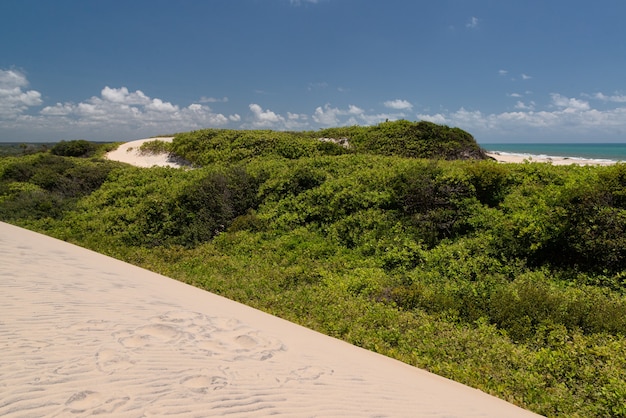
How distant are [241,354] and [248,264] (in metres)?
7.06

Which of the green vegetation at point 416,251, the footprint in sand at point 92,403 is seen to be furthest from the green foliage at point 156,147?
the footprint in sand at point 92,403

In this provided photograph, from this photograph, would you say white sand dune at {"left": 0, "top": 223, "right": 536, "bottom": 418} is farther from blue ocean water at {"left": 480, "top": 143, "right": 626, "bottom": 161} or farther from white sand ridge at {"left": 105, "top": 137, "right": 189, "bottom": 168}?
blue ocean water at {"left": 480, "top": 143, "right": 626, "bottom": 161}

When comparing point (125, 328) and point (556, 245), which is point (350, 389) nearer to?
point (125, 328)

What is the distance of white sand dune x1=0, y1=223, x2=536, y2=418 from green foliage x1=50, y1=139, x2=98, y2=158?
36.3 m

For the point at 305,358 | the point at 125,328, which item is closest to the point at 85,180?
the point at 125,328

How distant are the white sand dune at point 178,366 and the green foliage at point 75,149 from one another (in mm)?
36280

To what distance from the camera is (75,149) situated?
38.6m

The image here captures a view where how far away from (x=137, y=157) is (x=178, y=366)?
34.5m

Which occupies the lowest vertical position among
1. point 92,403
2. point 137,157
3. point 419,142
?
point 92,403

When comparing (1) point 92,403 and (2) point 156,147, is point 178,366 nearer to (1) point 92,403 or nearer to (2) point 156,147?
(1) point 92,403

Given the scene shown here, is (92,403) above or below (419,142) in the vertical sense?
below

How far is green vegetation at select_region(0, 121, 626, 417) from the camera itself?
258 inches

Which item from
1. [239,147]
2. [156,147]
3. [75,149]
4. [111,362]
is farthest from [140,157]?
[111,362]

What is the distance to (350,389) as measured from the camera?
446cm
